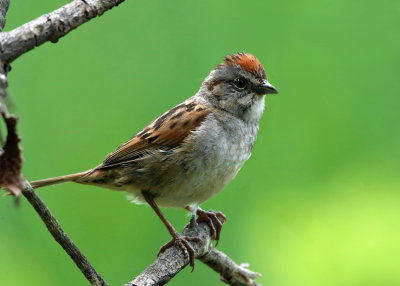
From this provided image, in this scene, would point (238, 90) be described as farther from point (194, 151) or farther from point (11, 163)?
point (11, 163)

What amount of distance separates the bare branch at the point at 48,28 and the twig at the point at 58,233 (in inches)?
17.4

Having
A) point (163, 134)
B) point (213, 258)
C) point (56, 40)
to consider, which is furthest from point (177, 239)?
point (56, 40)

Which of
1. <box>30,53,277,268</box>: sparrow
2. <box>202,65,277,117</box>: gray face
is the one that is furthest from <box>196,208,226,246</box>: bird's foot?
<box>202,65,277,117</box>: gray face

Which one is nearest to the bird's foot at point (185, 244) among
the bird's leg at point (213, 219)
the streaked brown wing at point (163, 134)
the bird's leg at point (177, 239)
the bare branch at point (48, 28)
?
the bird's leg at point (177, 239)

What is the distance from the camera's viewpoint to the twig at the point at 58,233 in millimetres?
1898

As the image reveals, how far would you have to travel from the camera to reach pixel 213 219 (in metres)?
3.54

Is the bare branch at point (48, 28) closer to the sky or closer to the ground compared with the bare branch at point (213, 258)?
closer to the sky

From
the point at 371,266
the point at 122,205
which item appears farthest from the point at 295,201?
the point at 122,205

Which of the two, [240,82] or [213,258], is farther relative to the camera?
[240,82]

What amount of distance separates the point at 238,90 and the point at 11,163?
7.62 ft

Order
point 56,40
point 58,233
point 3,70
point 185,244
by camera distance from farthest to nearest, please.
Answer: point 185,244, point 58,233, point 56,40, point 3,70

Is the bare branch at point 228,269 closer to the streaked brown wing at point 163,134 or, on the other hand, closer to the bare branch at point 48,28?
the streaked brown wing at point 163,134

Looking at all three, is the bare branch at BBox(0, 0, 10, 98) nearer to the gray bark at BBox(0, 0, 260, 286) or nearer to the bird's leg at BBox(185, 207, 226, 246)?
the gray bark at BBox(0, 0, 260, 286)

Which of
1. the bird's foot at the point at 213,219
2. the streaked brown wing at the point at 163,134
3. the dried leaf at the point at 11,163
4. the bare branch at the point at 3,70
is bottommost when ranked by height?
the bird's foot at the point at 213,219
